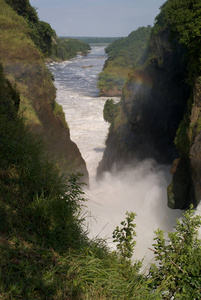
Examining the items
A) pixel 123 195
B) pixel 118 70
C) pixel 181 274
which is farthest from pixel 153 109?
pixel 118 70

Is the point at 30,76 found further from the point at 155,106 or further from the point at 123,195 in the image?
the point at 123,195

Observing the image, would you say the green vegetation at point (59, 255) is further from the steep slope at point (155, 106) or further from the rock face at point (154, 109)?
the rock face at point (154, 109)

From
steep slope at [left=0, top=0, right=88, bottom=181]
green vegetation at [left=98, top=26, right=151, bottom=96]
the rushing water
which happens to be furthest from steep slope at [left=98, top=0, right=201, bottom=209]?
green vegetation at [left=98, top=26, right=151, bottom=96]

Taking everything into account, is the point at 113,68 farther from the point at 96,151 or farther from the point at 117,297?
the point at 117,297

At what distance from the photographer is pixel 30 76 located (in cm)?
1400

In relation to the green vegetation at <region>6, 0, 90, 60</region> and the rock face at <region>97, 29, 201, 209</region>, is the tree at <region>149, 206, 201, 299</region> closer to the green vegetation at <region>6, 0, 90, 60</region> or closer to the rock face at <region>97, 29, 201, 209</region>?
the rock face at <region>97, 29, 201, 209</region>

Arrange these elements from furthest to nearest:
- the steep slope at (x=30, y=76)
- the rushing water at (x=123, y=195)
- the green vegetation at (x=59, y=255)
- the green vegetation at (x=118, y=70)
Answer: the green vegetation at (x=118, y=70)
the steep slope at (x=30, y=76)
the rushing water at (x=123, y=195)
the green vegetation at (x=59, y=255)

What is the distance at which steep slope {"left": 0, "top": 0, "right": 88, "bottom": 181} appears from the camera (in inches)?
520

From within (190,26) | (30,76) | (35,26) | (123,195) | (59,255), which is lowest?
(123,195)

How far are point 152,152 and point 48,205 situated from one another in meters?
16.4

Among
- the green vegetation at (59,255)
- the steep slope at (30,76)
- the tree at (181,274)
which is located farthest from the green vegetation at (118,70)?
the tree at (181,274)

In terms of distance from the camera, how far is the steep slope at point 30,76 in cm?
1320

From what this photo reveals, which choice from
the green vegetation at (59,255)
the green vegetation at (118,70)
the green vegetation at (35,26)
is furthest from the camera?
the green vegetation at (118,70)

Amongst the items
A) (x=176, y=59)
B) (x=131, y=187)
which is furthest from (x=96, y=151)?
(x=176, y=59)
